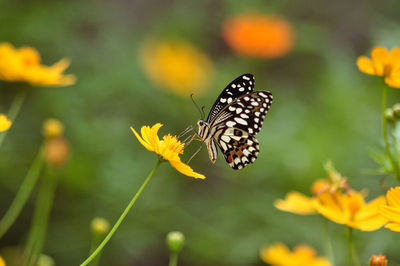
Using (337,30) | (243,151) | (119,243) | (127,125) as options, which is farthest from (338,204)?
(337,30)

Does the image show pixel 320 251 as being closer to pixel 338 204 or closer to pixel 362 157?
pixel 362 157

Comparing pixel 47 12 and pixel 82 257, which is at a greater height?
pixel 47 12

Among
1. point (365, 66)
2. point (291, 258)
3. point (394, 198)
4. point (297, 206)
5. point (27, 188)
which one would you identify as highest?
point (365, 66)

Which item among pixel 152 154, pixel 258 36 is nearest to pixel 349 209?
pixel 152 154

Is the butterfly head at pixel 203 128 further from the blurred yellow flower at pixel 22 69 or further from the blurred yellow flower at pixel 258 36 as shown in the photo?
the blurred yellow flower at pixel 258 36

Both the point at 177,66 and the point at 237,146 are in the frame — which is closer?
the point at 237,146

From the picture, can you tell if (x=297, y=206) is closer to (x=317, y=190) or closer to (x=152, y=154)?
(x=317, y=190)
